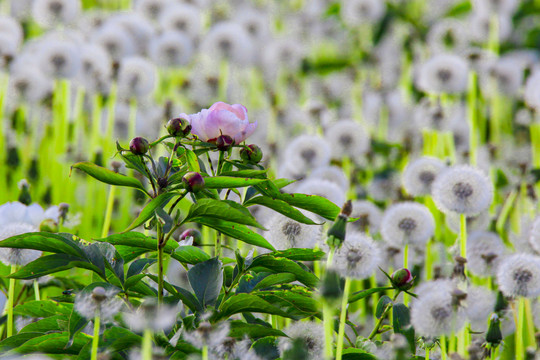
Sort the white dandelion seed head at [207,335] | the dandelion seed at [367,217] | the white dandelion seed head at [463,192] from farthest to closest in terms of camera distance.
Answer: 1. the dandelion seed at [367,217]
2. the white dandelion seed head at [463,192]
3. the white dandelion seed head at [207,335]

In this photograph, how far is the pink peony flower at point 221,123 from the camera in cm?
93

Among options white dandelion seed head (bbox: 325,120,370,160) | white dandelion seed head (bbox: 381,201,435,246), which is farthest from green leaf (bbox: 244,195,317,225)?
white dandelion seed head (bbox: 325,120,370,160)

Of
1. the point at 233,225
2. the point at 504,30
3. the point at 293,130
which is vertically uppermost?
the point at 504,30

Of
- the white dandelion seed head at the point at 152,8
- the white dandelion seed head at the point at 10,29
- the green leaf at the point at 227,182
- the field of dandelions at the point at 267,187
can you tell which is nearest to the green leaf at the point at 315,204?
the field of dandelions at the point at 267,187

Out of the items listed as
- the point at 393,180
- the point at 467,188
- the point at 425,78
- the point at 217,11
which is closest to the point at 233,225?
the point at 467,188

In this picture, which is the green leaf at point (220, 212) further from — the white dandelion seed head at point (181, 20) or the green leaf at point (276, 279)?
the white dandelion seed head at point (181, 20)

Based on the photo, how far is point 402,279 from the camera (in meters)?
0.98

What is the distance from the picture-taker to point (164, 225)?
87cm

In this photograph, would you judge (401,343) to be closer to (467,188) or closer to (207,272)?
(207,272)

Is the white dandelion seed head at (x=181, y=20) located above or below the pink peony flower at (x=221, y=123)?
above

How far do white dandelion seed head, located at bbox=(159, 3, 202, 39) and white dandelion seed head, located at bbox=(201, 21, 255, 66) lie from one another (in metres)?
0.13

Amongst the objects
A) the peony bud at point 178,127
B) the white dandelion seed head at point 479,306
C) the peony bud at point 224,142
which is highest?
the peony bud at point 178,127

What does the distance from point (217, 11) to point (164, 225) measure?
129 inches

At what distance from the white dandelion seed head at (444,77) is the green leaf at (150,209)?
174 cm
